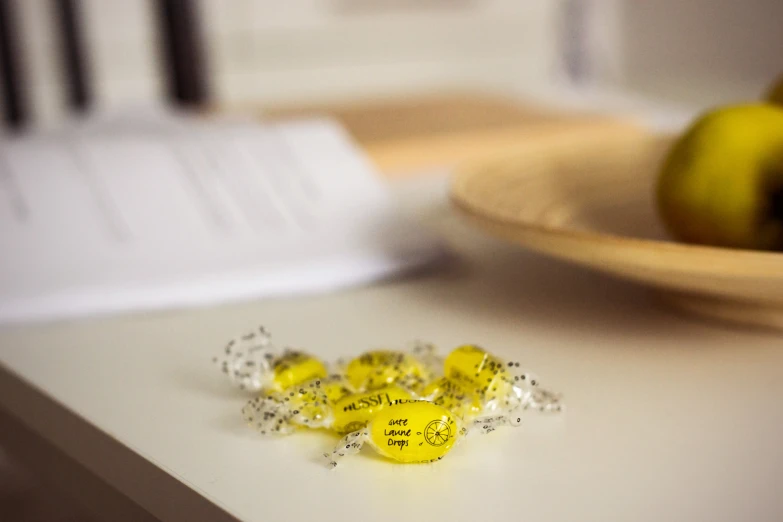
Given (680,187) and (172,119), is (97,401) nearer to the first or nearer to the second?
(680,187)

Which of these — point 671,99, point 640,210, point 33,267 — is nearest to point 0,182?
point 33,267

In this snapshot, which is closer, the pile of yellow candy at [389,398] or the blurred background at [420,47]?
the pile of yellow candy at [389,398]

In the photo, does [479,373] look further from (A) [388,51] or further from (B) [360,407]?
(A) [388,51]

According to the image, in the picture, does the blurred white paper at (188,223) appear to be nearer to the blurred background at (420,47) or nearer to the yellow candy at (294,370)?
the yellow candy at (294,370)

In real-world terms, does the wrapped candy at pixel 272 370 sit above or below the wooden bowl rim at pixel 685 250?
below

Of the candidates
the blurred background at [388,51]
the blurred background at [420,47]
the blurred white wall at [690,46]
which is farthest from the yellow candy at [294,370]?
the blurred white wall at [690,46]

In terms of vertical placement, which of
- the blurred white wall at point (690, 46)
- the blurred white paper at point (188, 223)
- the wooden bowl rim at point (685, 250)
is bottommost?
the blurred white wall at point (690, 46)

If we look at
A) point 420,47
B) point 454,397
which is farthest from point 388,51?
point 454,397
